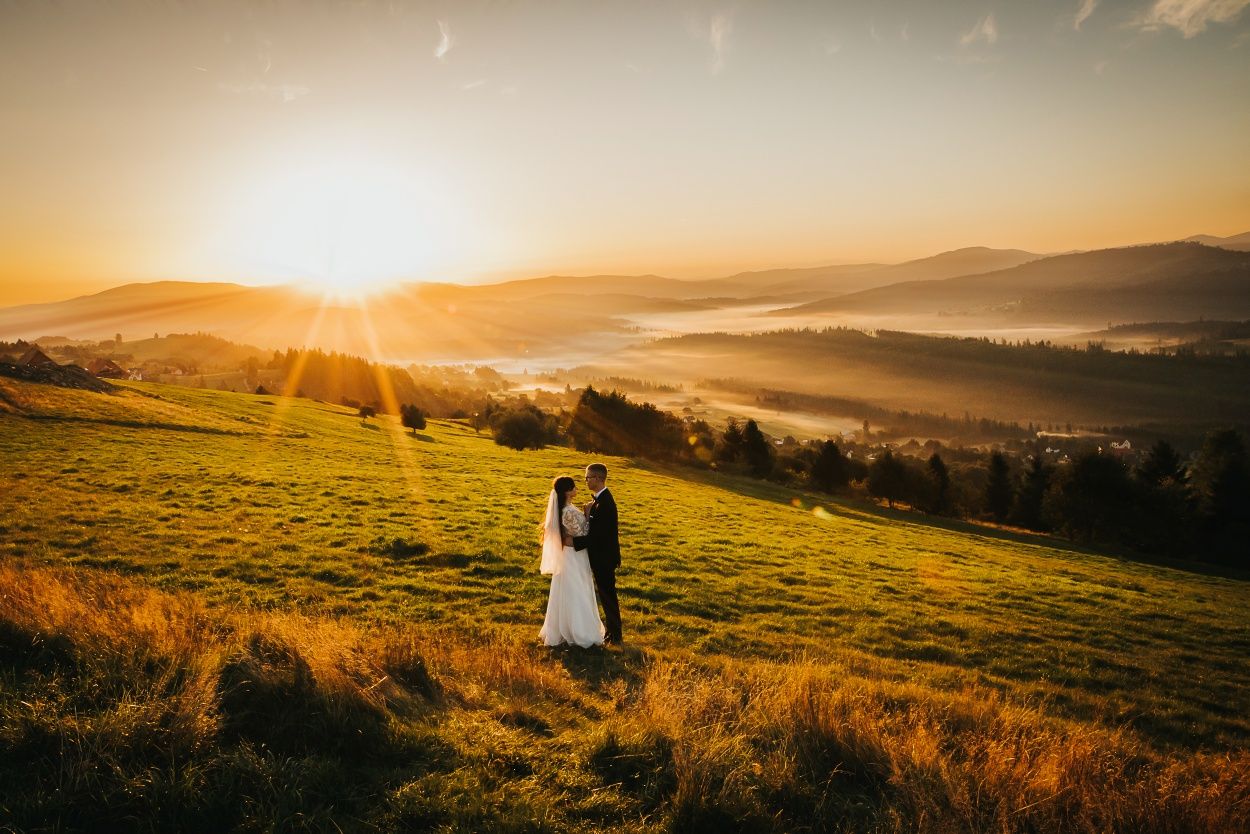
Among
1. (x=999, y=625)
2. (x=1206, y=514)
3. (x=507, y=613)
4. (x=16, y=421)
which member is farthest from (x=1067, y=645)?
(x=1206, y=514)

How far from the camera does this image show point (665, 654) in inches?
457

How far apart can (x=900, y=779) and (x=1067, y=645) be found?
46.0 ft

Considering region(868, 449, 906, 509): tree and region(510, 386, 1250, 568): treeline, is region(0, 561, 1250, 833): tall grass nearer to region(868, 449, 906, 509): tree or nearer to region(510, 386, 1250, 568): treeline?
region(510, 386, 1250, 568): treeline

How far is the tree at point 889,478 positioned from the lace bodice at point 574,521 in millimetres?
74400

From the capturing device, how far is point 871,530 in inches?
1547

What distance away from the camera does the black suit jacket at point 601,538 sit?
11.8 m

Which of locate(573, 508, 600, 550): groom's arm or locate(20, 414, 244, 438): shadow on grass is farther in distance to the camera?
locate(20, 414, 244, 438): shadow on grass

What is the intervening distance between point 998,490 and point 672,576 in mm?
79720

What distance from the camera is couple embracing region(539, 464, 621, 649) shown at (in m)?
11.6

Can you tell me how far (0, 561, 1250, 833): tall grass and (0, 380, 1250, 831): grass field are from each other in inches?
1.9

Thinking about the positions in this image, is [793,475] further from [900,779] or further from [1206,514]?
[900,779]

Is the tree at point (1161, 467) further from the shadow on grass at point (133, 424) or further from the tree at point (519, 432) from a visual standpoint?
the shadow on grass at point (133, 424)

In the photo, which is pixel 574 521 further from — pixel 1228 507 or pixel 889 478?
pixel 1228 507

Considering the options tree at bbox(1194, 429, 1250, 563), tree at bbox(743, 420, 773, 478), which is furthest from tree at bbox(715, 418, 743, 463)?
tree at bbox(1194, 429, 1250, 563)
